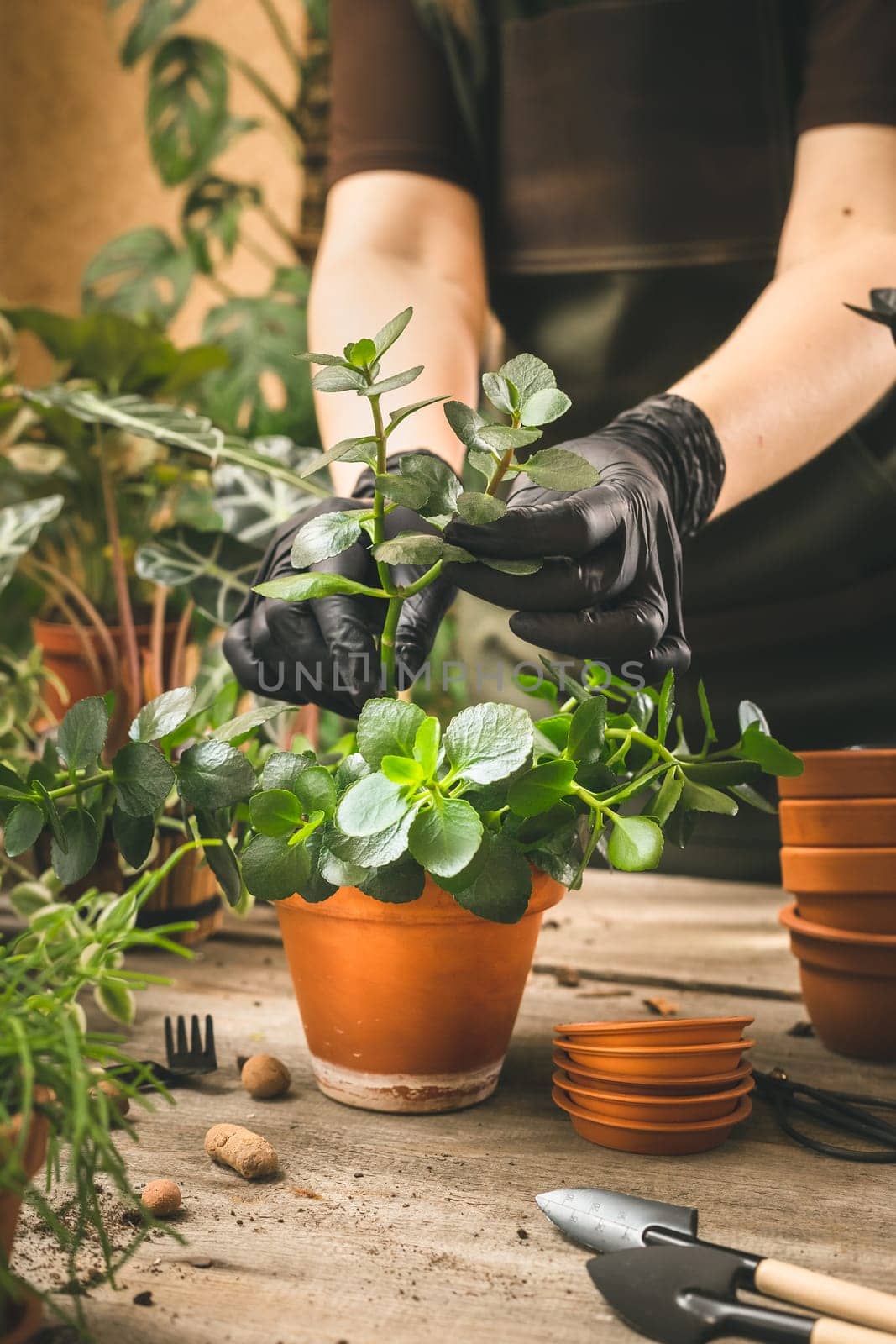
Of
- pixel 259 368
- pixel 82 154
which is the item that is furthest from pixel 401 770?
pixel 82 154

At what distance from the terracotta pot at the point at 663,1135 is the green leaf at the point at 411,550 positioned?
0.30 metres

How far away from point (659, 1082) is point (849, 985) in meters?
0.19

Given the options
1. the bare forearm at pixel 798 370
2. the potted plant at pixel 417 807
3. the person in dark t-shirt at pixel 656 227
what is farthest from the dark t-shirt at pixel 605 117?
the potted plant at pixel 417 807

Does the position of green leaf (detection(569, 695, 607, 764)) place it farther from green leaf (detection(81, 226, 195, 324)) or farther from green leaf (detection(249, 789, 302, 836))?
green leaf (detection(81, 226, 195, 324))

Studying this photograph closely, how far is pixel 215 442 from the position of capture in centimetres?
98

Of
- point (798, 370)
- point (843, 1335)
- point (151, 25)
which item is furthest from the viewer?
point (151, 25)

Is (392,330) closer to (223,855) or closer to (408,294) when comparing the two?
(223,855)

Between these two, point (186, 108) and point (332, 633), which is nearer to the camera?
point (332, 633)

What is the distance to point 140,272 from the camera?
2.05 metres

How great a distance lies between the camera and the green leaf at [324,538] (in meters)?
0.54

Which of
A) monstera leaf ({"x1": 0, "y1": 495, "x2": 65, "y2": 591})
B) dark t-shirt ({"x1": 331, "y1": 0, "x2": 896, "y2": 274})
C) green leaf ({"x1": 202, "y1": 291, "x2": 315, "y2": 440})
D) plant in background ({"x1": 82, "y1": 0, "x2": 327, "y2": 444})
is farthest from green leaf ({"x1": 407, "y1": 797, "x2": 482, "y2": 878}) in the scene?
plant in background ({"x1": 82, "y1": 0, "x2": 327, "y2": 444})

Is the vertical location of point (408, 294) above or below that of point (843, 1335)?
above

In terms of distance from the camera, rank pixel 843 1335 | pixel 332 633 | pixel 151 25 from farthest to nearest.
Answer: pixel 151 25, pixel 332 633, pixel 843 1335

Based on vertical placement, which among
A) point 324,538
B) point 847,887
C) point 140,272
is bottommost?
point 847,887
